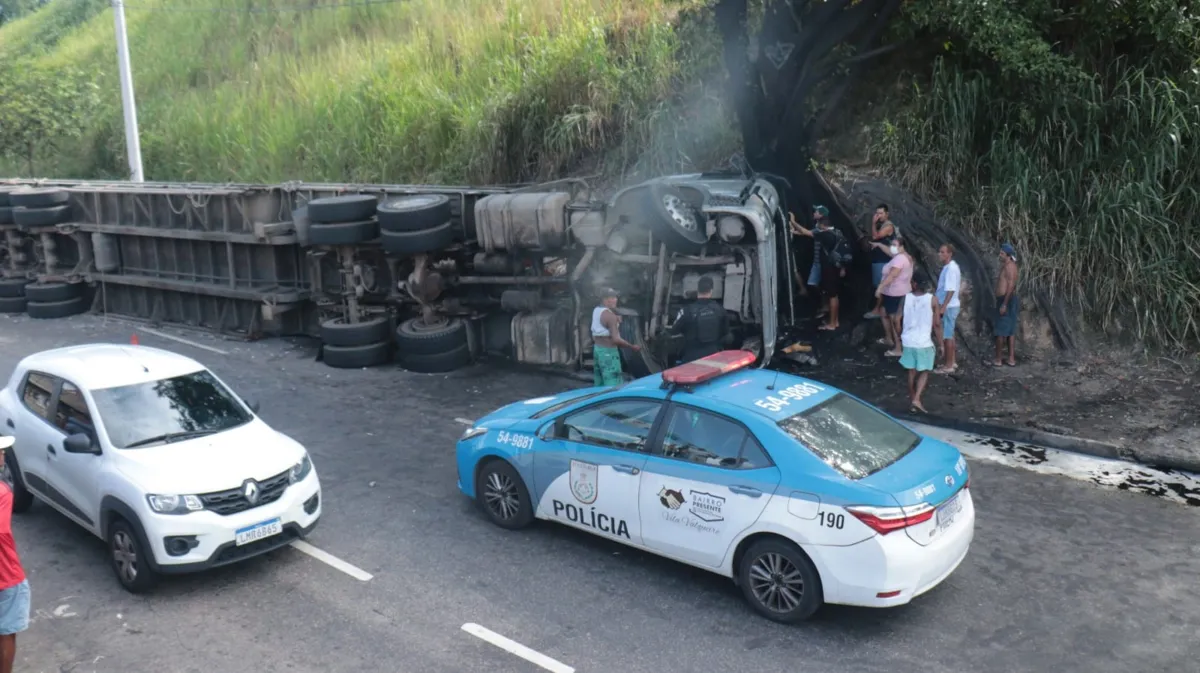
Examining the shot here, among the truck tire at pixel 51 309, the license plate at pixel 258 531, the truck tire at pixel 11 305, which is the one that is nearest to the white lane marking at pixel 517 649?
the license plate at pixel 258 531

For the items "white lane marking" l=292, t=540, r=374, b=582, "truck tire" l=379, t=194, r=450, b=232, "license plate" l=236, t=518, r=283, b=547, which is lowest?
"white lane marking" l=292, t=540, r=374, b=582

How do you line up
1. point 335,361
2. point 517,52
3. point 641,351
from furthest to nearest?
point 517,52
point 335,361
point 641,351

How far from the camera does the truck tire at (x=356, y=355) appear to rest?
1338 cm

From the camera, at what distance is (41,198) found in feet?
56.5

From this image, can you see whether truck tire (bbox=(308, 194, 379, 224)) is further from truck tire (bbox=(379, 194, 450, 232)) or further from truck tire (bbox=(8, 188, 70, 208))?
truck tire (bbox=(8, 188, 70, 208))

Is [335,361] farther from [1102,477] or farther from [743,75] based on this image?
[1102,477]

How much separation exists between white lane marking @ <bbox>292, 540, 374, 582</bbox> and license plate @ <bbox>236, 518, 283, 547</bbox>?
21.8 inches

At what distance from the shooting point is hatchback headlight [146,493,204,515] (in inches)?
261

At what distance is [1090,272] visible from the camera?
39.4 ft

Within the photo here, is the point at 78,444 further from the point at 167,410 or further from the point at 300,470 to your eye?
the point at 300,470

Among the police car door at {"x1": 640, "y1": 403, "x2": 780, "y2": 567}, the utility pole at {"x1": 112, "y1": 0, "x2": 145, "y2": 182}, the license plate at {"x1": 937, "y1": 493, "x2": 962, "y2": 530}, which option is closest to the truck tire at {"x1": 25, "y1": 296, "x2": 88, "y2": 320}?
the utility pole at {"x1": 112, "y1": 0, "x2": 145, "y2": 182}

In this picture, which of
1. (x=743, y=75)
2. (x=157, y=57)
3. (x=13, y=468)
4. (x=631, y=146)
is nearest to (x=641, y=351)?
(x=743, y=75)

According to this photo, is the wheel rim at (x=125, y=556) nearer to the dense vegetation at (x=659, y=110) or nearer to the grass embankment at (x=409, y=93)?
the dense vegetation at (x=659, y=110)

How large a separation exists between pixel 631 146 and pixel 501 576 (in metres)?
11.6
